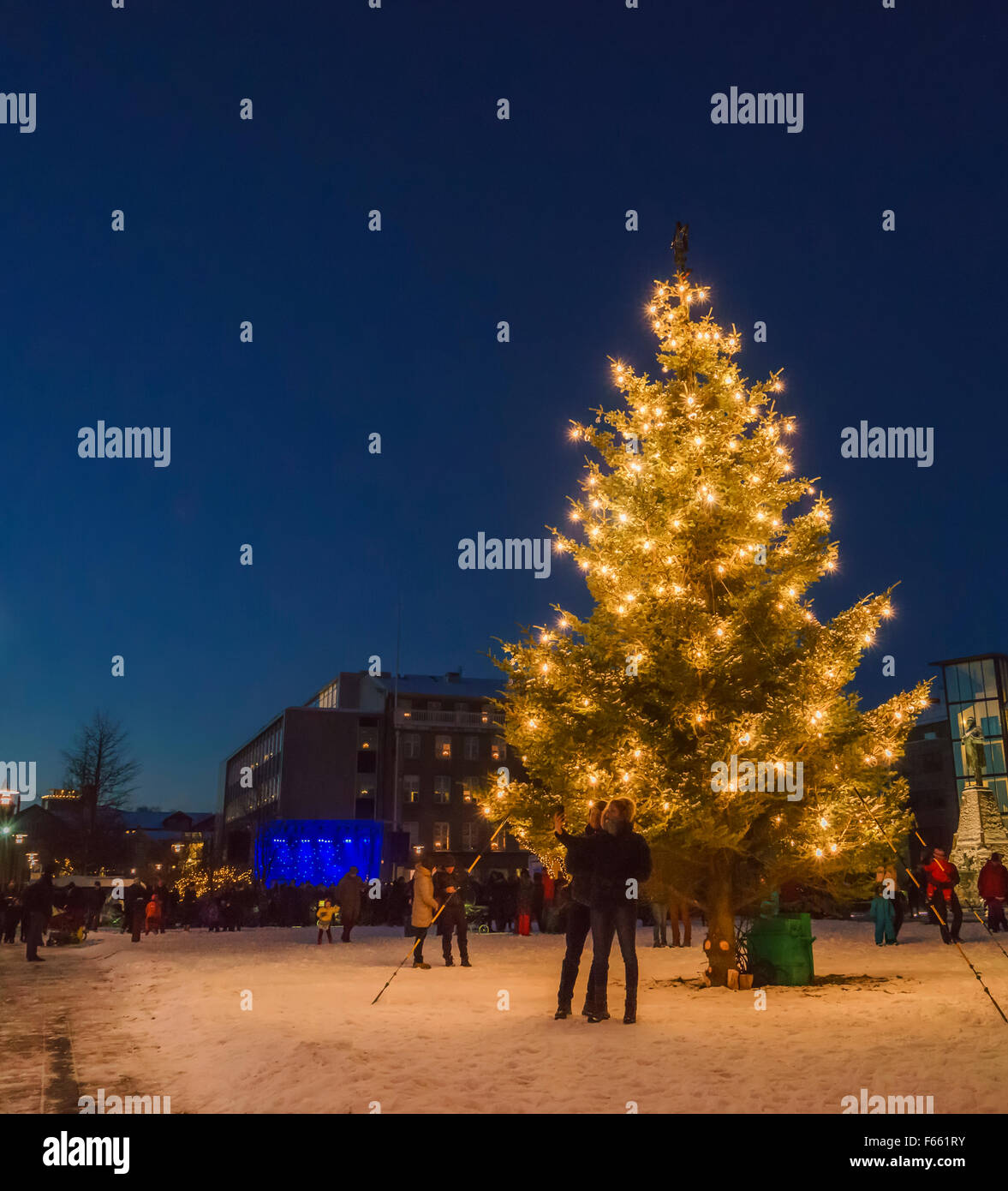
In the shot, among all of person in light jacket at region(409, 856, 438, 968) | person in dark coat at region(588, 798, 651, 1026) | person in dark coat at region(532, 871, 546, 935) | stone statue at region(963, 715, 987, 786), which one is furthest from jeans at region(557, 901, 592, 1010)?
stone statue at region(963, 715, 987, 786)

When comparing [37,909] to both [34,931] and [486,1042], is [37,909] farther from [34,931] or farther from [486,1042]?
[486,1042]

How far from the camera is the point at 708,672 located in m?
Answer: 12.5

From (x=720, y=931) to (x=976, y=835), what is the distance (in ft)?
Answer: 70.9

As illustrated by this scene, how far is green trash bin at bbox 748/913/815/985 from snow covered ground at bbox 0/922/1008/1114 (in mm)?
389

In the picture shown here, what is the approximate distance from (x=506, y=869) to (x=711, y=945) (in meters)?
60.9

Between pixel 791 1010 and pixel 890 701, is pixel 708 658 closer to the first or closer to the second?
pixel 890 701

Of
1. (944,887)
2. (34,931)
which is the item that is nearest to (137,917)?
(34,931)

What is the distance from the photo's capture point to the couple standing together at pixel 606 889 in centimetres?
900

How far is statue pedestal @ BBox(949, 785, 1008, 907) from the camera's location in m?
29.5
